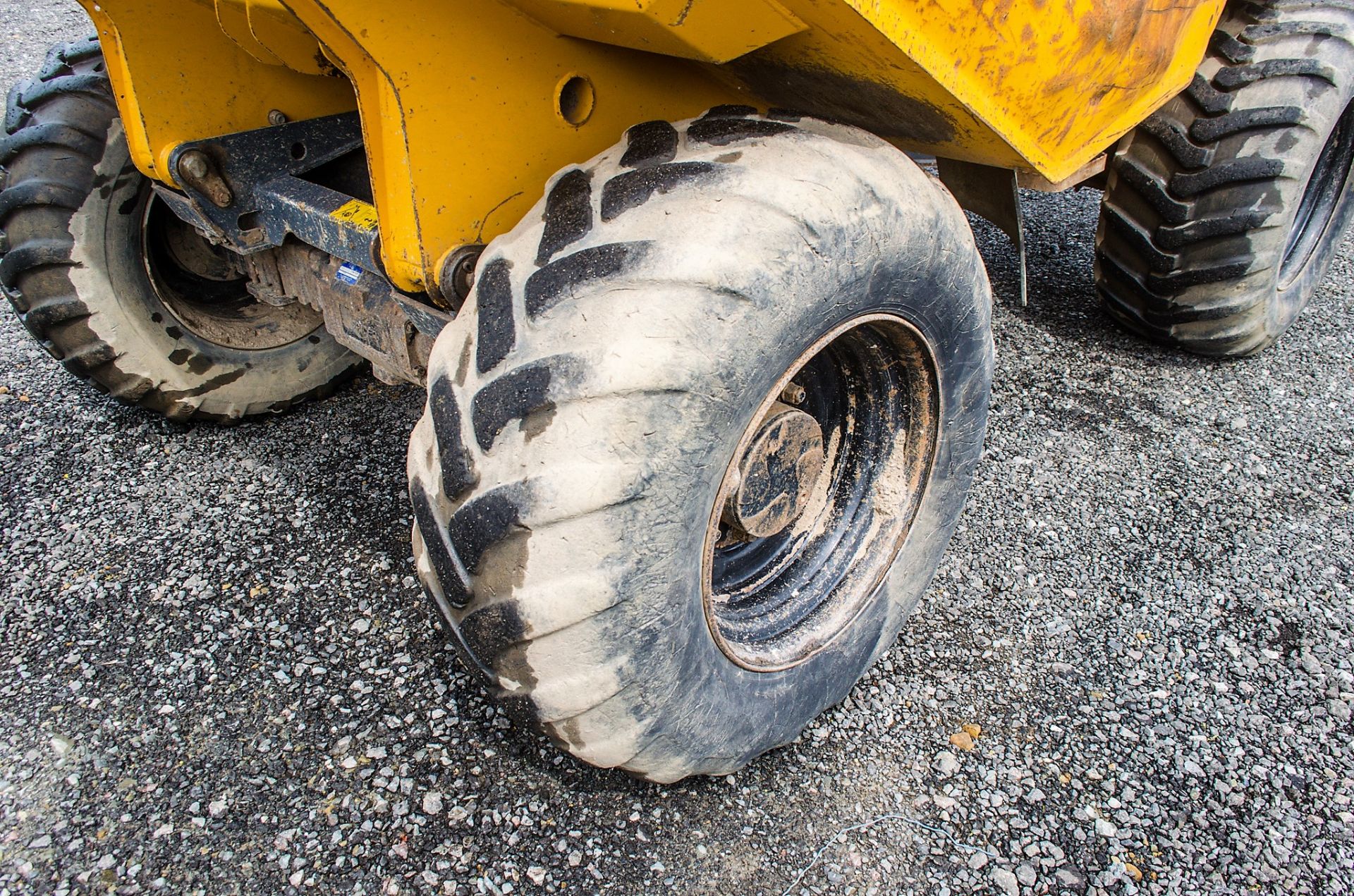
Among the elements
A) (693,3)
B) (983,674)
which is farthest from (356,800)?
(693,3)

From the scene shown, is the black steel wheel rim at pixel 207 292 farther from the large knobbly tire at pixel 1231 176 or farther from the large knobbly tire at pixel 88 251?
the large knobbly tire at pixel 1231 176

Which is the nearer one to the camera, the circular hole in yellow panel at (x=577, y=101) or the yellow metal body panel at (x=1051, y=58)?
the yellow metal body panel at (x=1051, y=58)

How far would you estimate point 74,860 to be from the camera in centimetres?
156

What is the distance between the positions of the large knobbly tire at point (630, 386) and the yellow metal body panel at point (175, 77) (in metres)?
1.07

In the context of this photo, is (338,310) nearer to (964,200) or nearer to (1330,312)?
(964,200)

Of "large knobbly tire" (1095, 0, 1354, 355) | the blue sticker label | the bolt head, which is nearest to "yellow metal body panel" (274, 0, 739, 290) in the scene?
the blue sticker label

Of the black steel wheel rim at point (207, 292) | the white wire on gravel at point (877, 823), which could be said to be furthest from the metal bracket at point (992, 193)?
the black steel wheel rim at point (207, 292)

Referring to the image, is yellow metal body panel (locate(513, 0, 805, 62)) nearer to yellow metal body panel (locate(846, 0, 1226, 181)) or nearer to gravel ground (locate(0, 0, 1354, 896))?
yellow metal body panel (locate(846, 0, 1226, 181))

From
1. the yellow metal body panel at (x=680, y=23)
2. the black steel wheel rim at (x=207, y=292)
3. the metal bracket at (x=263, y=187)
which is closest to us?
the yellow metal body panel at (x=680, y=23)

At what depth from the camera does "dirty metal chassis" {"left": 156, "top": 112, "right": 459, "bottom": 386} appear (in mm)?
1764

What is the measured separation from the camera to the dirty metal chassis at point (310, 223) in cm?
176

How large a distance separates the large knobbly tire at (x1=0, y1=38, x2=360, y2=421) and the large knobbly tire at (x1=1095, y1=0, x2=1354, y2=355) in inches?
108

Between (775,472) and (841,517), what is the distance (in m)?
0.33

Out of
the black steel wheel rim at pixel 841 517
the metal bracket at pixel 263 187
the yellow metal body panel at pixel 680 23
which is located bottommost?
the black steel wheel rim at pixel 841 517
